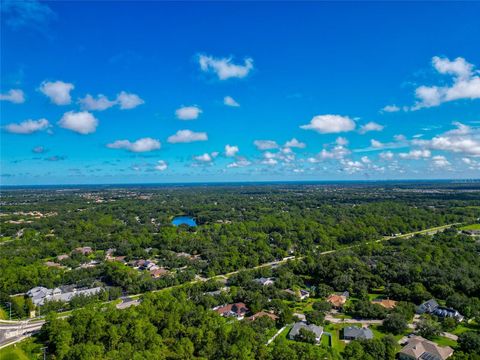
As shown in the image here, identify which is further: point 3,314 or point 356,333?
point 3,314

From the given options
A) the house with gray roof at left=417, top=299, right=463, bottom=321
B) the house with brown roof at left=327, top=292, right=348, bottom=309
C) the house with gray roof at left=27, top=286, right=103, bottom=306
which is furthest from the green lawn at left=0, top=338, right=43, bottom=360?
the house with gray roof at left=417, top=299, right=463, bottom=321

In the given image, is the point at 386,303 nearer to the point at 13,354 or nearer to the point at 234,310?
Result: the point at 234,310

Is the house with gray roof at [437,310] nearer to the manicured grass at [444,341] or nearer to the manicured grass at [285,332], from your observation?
the manicured grass at [444,341]

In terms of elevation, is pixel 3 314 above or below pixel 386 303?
below

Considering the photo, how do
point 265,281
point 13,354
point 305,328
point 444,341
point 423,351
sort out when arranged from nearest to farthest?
point 423,351, point 13,354, point 444,341, point 305,328, point 265,281

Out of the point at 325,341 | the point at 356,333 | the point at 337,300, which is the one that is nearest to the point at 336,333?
the point at 356,333
